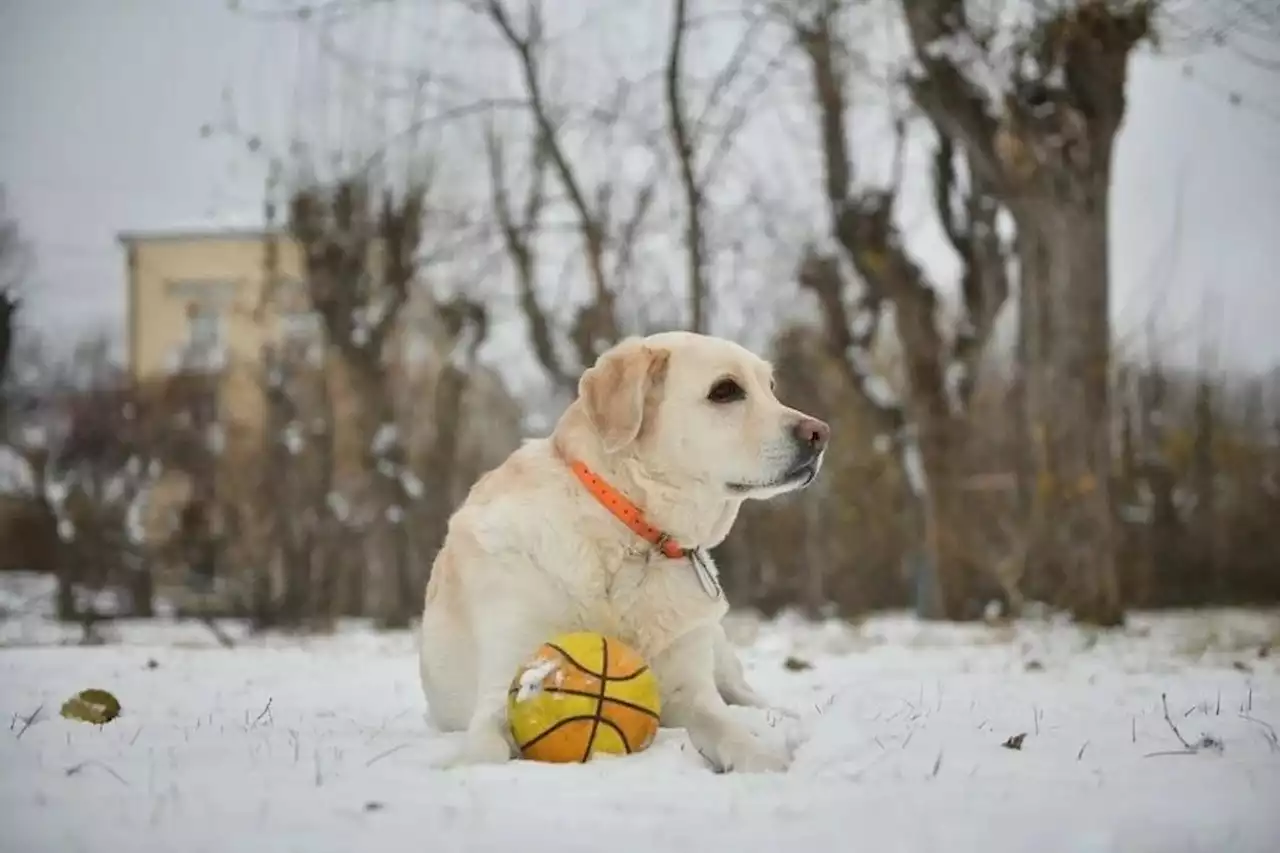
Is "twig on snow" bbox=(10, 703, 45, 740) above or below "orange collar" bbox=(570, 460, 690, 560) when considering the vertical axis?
below

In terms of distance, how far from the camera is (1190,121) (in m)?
6.37

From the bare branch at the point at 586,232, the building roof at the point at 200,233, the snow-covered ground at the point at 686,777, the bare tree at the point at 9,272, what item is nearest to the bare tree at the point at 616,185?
the bare branch at the point at 586,232

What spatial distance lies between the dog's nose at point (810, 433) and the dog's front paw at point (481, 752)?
1090 mm

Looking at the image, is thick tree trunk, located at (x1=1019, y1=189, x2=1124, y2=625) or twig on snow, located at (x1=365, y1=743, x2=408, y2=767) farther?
thick tree trunk, located at (x1=1019, y1=189, x2=1124, y2=625)

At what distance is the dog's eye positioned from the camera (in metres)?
3.13

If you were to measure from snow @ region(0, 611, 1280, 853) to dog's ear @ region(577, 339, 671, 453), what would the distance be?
0.82 meters

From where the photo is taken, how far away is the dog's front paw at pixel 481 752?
8.56ft

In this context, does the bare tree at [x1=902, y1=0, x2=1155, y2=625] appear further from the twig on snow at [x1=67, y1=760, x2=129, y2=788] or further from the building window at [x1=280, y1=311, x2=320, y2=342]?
the building window at [x1=280, y1=311, x2=320, y2=342]

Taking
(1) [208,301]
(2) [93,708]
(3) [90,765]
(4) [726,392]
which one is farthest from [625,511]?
(1) [208,301]

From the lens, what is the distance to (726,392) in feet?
10.3

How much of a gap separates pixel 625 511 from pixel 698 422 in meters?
0.32

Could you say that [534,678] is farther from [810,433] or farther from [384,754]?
[810,433]

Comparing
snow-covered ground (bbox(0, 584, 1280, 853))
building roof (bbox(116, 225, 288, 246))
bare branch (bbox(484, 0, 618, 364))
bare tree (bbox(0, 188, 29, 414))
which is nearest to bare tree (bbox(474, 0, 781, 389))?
bare branch (bbox(484, 0, 618, 364))

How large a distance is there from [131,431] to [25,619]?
8.22 feet
